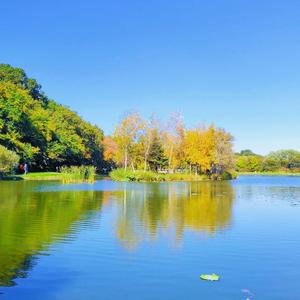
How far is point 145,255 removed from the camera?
10836 millimetres

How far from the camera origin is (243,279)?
893cm

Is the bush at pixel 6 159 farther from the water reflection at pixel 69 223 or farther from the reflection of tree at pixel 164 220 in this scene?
the reflection of tree at pixel 164 220

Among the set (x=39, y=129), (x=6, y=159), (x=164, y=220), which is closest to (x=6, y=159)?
(x=6, y=159)

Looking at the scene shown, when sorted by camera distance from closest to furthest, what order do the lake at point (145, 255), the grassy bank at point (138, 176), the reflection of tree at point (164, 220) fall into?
the lake at point (145, 255) → the reflection of tree at point (164, 220) → the grassy bank at point (138, 176)

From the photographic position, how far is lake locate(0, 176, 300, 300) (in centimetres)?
812

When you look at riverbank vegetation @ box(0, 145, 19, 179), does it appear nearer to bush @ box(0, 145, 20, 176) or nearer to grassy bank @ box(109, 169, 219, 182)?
bush @ box(0, 145, 20, 176)

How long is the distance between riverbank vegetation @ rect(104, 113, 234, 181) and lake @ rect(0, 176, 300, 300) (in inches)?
1516

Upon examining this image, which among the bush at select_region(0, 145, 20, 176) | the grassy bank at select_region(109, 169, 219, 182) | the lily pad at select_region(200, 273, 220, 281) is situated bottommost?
the lily pad at select_region(200, 273, 220, 281)

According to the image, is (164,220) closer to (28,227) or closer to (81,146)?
(28,227)

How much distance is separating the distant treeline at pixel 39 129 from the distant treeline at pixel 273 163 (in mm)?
53558

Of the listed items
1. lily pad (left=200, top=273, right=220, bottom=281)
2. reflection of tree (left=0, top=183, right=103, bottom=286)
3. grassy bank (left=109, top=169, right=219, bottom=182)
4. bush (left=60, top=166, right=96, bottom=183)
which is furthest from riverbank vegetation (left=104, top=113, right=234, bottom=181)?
lily pad (left=200, top=273, right=220, bottom=281)

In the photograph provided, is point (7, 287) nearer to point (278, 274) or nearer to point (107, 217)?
point (278, 274)

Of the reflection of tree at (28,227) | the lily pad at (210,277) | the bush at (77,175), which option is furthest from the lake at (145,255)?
the bush at (77,175)

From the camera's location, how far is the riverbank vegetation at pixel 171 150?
59781 millimetres
